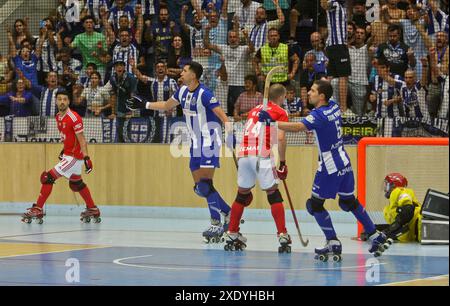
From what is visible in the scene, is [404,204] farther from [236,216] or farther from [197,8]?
[197,8]

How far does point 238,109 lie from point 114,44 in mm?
3085

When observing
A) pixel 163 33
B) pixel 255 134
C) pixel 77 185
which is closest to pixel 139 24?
pixel 163 33

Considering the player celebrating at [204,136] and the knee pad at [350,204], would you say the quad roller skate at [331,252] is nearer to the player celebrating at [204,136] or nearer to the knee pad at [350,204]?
the knee pad at [350,204]

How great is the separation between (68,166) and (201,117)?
141 inches

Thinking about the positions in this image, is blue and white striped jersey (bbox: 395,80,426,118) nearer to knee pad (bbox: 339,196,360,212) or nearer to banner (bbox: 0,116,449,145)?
banner (bbox: 0,116,449,145)

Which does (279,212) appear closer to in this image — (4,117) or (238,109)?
(238,109)

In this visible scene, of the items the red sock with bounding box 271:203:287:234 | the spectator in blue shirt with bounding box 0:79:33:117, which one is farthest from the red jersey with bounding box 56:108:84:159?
the red sock with bounding box 271:203:287:234

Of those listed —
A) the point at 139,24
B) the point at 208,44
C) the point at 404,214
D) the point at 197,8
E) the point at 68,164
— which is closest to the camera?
the point at 404,214

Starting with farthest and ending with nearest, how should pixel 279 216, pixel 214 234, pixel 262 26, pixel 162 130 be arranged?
pixel 262 26 < pixel 162 130 < pixel 214 234 < pixel 279 216

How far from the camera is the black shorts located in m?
16.3

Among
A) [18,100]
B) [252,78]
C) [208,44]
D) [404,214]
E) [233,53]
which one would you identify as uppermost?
[208,44]

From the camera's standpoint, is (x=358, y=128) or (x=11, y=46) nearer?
(x=358, y=128)

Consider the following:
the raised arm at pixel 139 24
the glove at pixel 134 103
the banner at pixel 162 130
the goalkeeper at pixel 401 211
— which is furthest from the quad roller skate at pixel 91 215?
the goalkeeper at pixel 401 211

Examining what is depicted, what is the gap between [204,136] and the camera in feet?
40.6
